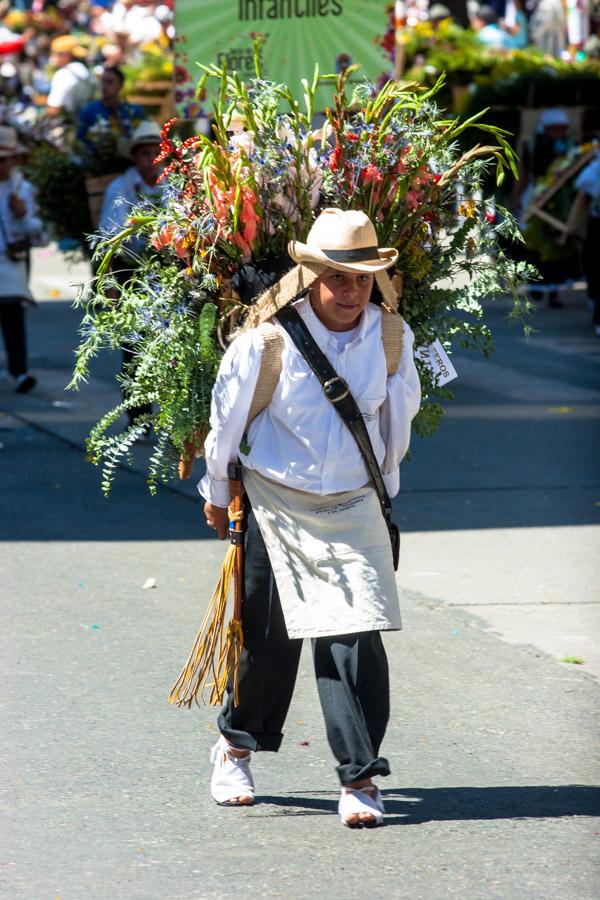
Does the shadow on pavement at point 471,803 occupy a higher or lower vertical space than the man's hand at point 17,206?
higher

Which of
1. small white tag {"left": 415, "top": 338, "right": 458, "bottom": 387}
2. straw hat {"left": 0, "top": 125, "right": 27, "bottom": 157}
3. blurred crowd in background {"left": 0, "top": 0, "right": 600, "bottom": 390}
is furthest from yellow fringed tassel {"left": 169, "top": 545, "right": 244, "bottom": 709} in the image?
straw hat {"left": 0, "top": 125, "right": 27, "bottom": 157}

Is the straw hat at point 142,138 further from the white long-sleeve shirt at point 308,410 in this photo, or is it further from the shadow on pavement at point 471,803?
the shadow on pavement at point 471,803

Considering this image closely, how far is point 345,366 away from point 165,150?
858 mm

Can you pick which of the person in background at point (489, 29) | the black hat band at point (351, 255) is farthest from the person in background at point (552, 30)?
the black hat band at point (351, 255)

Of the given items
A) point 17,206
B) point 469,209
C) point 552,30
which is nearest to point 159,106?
point 552,30

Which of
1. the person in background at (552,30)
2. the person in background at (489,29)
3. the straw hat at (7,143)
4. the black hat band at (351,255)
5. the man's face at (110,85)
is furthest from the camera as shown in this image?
the person in background at (552,30)

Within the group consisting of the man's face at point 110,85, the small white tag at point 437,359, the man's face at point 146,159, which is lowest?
the man's face at point 110,85

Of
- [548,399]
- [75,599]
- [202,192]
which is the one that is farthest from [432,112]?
[548,399]

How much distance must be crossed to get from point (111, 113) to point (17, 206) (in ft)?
3.31

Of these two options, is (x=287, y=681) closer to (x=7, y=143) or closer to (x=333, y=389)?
(x=333, y=389)

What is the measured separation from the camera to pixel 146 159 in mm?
10078

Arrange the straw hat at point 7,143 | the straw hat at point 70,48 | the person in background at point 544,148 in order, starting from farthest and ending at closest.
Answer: the straw hat at point 70,48 < the person in background at point 544,148 < the straw hat at point 7,143

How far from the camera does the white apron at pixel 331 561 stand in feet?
14.4

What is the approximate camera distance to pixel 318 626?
4.40 meters
